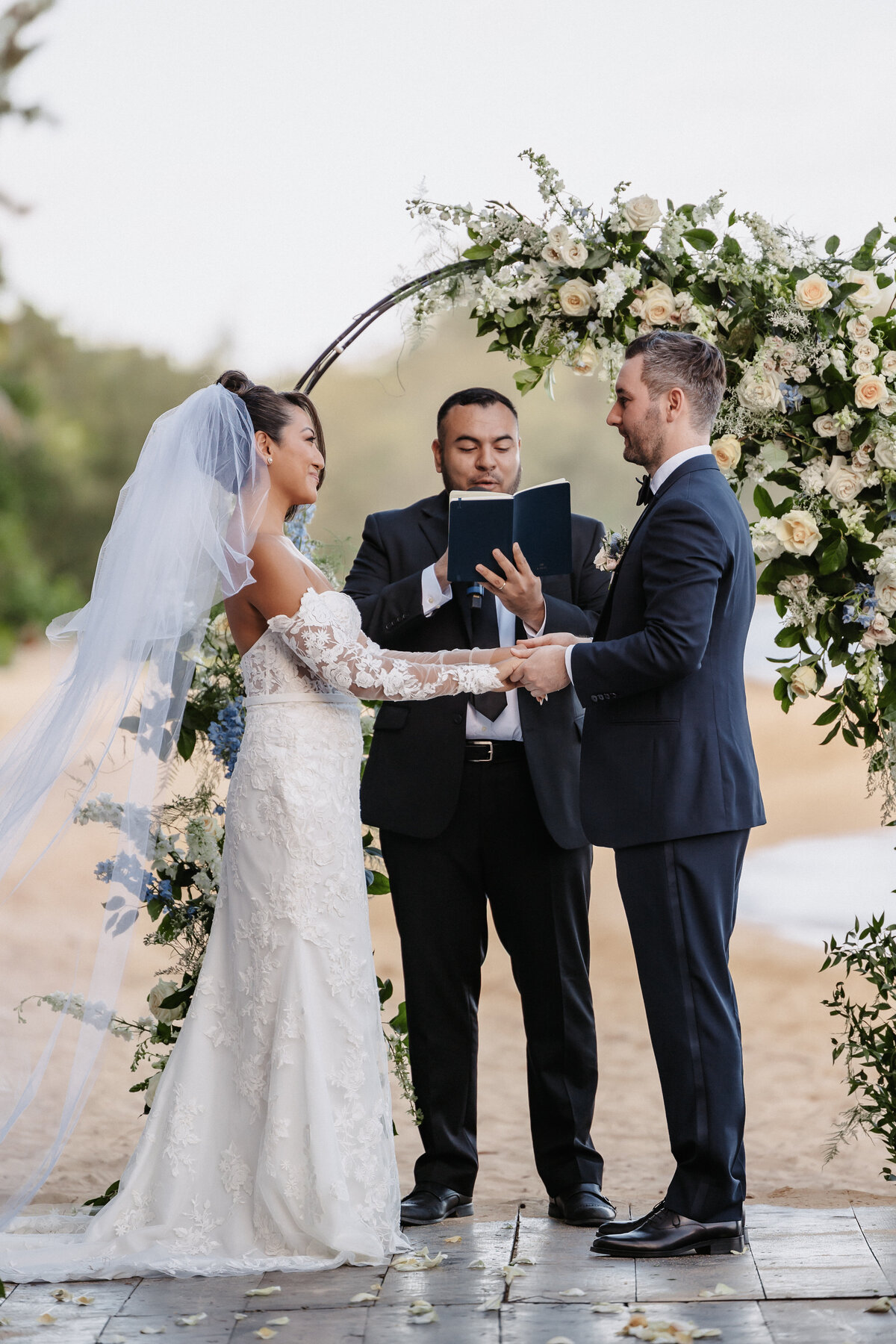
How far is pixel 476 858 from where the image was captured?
3570 millimetres

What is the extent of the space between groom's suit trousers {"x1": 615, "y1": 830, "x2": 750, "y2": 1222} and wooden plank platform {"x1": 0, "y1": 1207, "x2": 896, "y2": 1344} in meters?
0.18

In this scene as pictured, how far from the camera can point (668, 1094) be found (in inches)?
119

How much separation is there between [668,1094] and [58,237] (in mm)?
18270

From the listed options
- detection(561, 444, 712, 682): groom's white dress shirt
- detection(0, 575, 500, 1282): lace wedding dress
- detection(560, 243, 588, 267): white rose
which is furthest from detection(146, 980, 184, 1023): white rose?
detection(560, 243, 588, 267): white rose

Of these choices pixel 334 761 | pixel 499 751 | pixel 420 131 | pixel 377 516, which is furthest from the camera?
pixel 420 131

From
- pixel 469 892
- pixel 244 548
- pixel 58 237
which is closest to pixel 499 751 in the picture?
pixel 469 892

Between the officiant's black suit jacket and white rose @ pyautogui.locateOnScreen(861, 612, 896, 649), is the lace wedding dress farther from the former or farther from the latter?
white rose @ pyautogui.locateOnScreen(861, 612, 896, 649)

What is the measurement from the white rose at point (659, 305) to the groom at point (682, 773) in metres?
0.34

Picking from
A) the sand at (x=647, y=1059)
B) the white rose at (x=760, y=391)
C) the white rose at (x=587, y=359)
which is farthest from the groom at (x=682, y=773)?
the sand at (x=647, y=1059)

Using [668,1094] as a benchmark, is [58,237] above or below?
above

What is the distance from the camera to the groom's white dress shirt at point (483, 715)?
3.58 metres

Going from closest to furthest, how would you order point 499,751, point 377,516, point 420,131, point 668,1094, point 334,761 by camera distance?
point 668,1094
point 334,761
point 499,751
point 377,516
point 420,131

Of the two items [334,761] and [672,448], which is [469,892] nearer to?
[334,761]

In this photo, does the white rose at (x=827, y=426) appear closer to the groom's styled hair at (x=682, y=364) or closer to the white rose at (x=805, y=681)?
the groom's styled hair at (x=682, y=364)
